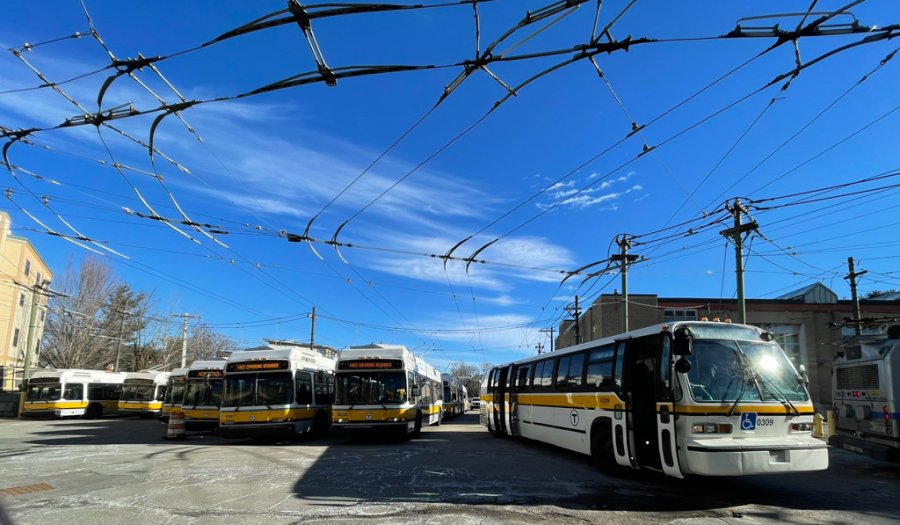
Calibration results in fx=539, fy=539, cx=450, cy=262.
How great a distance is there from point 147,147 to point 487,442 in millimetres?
13068

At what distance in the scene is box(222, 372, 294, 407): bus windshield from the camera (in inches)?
704

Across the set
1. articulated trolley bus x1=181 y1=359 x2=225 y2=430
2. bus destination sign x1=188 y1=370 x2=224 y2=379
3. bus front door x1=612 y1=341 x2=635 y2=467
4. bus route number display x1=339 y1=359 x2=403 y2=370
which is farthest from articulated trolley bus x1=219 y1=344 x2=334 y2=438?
bus front door x1=612 y1=341 x2=635 y2=467

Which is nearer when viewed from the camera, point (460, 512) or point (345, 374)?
point (460, 512)

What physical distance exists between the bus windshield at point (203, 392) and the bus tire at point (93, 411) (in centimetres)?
1572

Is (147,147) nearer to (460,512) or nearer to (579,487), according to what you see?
(460,512)

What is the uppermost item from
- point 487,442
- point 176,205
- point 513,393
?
point 176,205

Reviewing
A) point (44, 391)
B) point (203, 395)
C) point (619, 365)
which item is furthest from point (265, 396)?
point (44, 391)

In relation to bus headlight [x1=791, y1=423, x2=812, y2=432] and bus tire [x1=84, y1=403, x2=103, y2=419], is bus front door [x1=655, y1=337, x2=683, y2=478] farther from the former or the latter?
bus tire [x1=84, y1=403, x2=103, y2=419]

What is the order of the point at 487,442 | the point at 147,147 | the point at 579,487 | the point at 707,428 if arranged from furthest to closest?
the point at 487,442, the point at 147,147, the point at 579,487, the point at 707,428

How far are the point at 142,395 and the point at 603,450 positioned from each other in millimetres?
32926

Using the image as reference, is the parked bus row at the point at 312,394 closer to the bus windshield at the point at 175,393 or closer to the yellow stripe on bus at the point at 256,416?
the yellow stripe on bus at the point at 256,416

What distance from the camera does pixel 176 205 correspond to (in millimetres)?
12281

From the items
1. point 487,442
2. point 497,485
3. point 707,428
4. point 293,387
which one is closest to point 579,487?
point 497,485

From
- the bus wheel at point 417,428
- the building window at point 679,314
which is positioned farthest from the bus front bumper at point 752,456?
the building window at point 679,314
